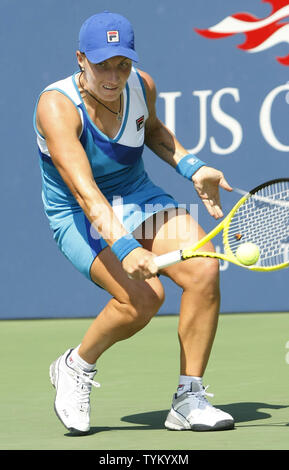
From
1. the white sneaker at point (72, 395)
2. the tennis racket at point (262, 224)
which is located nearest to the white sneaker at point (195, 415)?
the white sneaker at point (72, 395)

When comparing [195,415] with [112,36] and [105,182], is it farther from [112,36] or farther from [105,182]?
[112,36]

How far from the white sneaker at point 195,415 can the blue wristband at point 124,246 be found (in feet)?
1.91

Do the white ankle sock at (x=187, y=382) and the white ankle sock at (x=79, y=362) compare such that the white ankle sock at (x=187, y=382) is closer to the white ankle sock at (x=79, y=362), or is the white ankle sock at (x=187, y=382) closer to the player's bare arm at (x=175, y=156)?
the white ankle sock at (x=79, y=362)

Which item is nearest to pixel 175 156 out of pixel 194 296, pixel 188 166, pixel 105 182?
pixel 188 166

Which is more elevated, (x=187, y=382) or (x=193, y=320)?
(x=193, y=320)

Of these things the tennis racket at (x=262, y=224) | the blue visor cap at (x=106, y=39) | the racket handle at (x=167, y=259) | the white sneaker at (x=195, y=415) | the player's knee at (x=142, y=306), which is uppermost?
the blue visor cap at (x=106, y=39)

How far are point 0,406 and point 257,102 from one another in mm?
2859

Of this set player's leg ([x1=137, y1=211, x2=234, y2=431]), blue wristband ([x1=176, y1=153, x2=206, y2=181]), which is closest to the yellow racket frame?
player's leg ([x1=137, y1=211, x2=234, y2=431])

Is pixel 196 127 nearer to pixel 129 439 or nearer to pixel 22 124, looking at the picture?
pixel 22 124

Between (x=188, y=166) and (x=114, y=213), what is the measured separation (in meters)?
0.47

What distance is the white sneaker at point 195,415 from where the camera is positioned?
343 centimetres

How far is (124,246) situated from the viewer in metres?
3.25

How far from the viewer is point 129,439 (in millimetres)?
3283

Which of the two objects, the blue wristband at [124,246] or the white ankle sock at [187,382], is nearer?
the blue wristband at [124,246]
